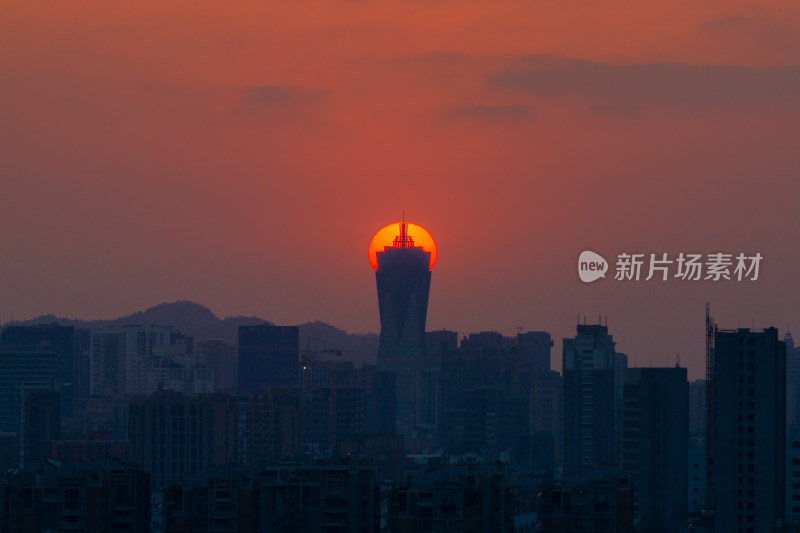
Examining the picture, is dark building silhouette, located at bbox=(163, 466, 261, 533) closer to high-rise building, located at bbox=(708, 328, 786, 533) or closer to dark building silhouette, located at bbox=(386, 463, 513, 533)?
dark building silhouette, located at bbox=(386, 463, 513, 533)

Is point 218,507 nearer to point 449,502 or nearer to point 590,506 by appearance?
point 449,502

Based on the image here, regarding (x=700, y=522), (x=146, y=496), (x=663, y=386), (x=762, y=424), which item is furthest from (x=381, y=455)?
(x=146, y=496)

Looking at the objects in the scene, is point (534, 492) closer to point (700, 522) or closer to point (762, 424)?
point (700, 522)

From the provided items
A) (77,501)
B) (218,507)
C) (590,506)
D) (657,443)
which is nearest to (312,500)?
(218,507)

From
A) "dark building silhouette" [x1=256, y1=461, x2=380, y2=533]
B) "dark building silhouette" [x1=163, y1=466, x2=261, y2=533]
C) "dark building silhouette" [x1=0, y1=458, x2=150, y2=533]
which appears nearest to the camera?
"dark building silhouette" [x1=0, y1=458, x2=150, y2=533]

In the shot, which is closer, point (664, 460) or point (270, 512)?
point (270, 512)

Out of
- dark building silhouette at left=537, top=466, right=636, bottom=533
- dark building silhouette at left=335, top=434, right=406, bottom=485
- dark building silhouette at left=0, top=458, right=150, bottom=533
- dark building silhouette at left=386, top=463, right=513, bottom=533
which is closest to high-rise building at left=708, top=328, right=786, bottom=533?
dark building silhouette at left=537, top=466, right=636, bottom=533

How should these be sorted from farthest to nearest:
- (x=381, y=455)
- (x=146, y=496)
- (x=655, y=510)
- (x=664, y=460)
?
(x=381, y=455)
(x=664, y=460)
(x=655, y=510)
(x=146, y=496)
